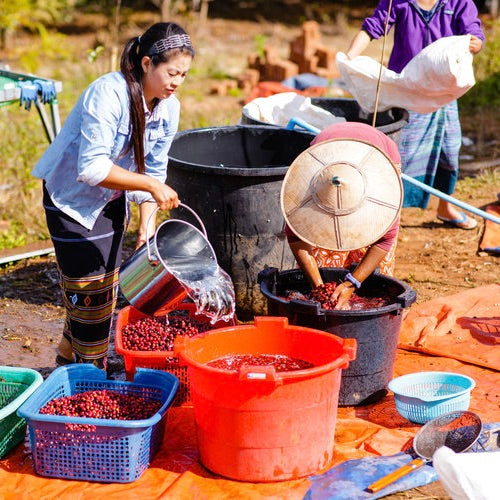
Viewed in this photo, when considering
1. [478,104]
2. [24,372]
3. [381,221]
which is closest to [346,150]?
[381,221]

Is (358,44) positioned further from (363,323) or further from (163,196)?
(163,196)

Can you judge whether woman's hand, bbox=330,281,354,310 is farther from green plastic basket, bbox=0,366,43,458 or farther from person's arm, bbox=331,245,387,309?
green plastic basket, bbox=0,366,43,458

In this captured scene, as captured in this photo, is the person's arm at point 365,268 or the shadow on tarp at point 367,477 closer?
the shadow on tarp at point 367,477

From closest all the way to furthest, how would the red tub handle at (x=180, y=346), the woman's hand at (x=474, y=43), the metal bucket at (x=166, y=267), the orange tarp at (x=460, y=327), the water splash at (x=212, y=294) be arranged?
the red tub handle at (x=180, y=346) < the metal bucket at (x=166, y=267) < the water splash at (x=212, y=294) < the orange tarp at (x=460, y=327) < the woman's hand at (x=474, y=43)

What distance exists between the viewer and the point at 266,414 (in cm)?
293

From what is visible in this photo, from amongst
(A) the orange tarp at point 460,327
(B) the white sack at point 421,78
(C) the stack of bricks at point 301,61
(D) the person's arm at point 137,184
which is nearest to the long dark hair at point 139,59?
(D) the person's arm at point 137,184

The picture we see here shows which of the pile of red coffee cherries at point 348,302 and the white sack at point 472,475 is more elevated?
the pile of red coffee cherries at point 348,302

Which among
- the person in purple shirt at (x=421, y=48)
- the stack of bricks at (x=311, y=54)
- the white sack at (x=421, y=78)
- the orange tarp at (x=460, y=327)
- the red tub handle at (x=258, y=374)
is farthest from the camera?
the stack of bricks at (x=311, y=54)

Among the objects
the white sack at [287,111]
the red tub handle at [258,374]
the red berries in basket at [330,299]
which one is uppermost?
the white sack at [287,111]

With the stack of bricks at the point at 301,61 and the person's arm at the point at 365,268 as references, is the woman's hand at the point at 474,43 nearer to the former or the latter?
the person's arm at the point at 365,268

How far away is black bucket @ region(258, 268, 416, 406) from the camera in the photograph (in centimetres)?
345

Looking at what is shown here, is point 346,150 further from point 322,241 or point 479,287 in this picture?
point 479,287

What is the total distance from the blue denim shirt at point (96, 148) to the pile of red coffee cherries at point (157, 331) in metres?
0.57

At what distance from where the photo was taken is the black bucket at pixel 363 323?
345 cm
